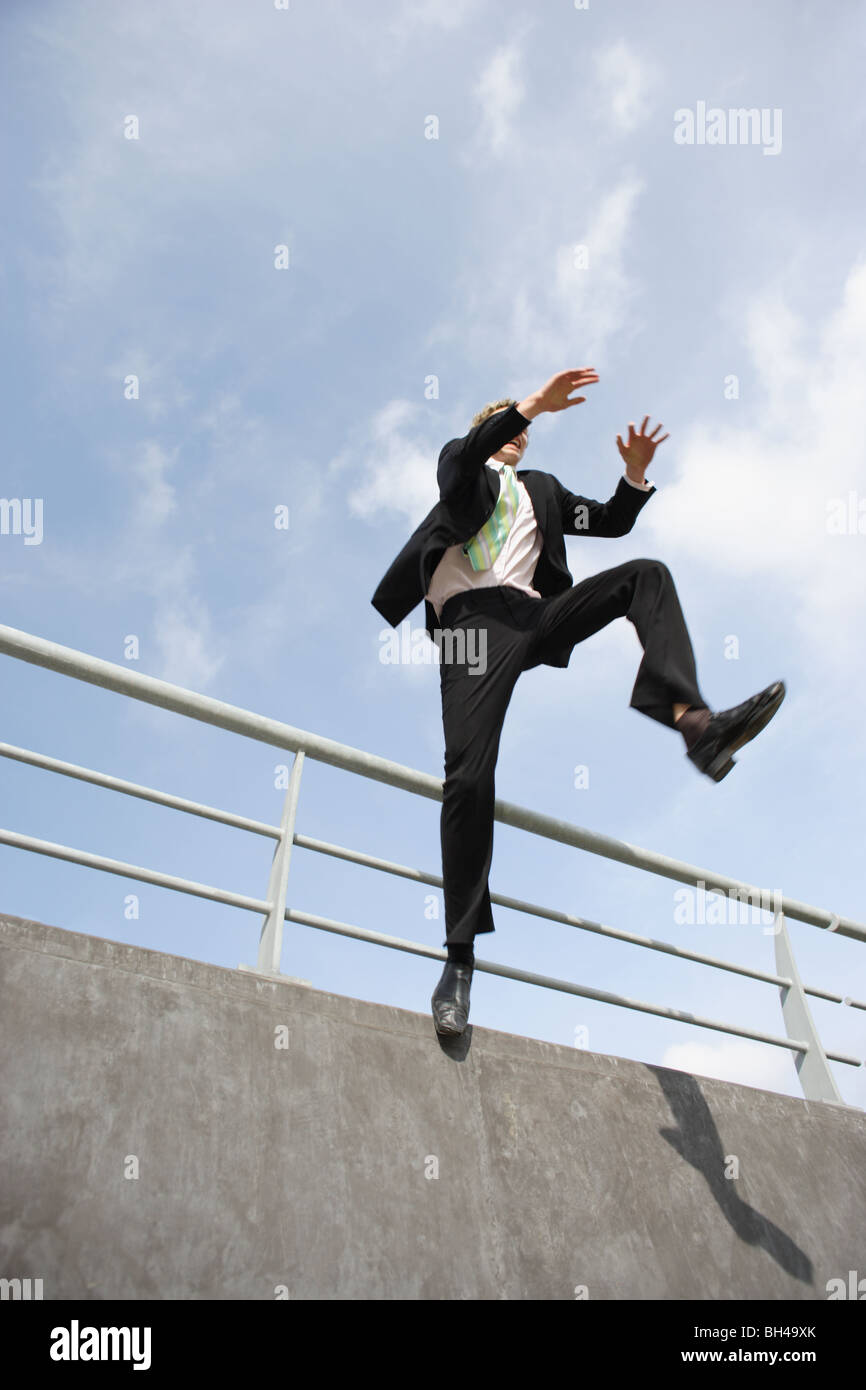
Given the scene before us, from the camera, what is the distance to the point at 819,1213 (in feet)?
9.14

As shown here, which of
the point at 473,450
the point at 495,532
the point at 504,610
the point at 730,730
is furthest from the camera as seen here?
the point at 495,532

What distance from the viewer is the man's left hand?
11.3ft

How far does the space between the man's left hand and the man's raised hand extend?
1.73ft

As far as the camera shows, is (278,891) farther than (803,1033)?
No

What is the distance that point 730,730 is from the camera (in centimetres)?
259

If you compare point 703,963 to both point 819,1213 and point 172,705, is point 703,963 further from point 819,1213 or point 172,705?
point 172,705

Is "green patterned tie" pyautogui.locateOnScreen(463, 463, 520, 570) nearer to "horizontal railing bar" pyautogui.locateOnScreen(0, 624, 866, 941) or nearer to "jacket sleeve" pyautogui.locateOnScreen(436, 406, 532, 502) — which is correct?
"jacket sleeve" pyautogui.locateOnScreen(436, 406, 532, 502)

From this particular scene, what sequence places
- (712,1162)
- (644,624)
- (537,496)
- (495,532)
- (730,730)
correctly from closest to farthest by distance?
1. (730,730)
2. (712,1162)
3. (644,624)
4. (495,532)
5. (537,496)

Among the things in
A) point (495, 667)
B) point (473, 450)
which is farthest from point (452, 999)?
point (473, 450)

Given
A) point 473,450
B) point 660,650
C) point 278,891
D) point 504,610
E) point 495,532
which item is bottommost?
point 278,891

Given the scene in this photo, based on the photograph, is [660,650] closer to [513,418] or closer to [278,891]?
[513,418]

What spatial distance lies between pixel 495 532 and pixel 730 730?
1.18 meters
